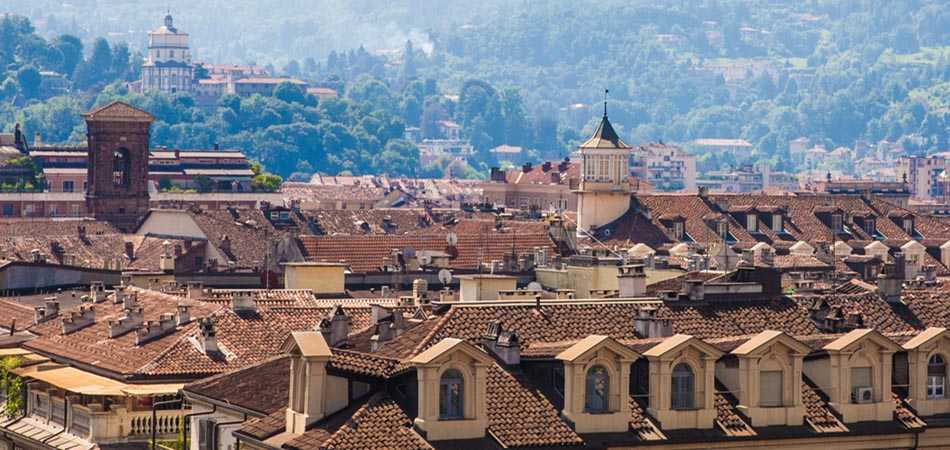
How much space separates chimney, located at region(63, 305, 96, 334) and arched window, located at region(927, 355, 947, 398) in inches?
735

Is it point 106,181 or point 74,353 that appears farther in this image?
point 106,181

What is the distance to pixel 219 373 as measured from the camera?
1559 inches

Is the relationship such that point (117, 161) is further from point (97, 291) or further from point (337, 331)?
point (337, 331)

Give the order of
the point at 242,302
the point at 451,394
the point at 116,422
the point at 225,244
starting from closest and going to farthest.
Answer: the point at 451,394 → the point at 116,422 → the point at 242,302 → the point at 225,244

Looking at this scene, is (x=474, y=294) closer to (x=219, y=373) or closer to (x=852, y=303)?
(x=219, y=373)

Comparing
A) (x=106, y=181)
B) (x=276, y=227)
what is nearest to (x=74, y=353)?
(x=276, y=227)

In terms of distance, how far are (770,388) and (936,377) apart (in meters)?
2.43

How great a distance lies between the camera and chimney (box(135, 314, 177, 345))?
141ft

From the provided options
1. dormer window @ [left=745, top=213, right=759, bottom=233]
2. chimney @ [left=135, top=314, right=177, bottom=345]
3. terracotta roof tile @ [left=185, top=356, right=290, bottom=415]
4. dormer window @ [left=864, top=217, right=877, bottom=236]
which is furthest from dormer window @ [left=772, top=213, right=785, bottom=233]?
terracotta roof tile @ [left=185, top=356, right=290, bottom=415]

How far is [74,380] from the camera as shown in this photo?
41.1m

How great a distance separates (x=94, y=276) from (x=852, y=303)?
93.7 ft

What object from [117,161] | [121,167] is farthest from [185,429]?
[117,161]

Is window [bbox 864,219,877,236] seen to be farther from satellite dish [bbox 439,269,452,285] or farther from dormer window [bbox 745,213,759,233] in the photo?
satellite dish [bbox 439,269,452,285]

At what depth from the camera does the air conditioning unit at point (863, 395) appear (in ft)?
106
